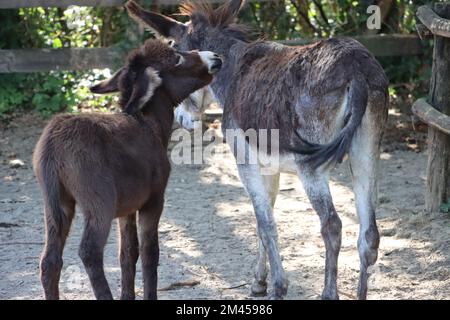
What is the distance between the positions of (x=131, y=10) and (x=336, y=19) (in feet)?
16.7

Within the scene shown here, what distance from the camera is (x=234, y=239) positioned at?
22.5 feet

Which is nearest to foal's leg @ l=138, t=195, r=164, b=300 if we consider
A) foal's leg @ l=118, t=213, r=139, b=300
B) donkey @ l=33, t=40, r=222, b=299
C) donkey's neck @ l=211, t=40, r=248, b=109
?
donkey @ l=33, t=40, r=222, b=299

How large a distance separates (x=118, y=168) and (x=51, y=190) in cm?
39

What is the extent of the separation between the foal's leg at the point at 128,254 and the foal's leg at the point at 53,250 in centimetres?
59

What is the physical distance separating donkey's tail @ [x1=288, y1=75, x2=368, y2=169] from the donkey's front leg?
1.99 ft

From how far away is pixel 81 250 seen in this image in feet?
14.9

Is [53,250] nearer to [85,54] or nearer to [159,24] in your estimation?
[159,24]

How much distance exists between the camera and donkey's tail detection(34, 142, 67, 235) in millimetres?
4594

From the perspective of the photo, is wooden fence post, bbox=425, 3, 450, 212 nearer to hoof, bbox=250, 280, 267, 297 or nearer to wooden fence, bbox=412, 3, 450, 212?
wooden fence, bbox=412, 3, 450, 212

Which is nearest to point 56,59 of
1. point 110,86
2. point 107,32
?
point 107,32

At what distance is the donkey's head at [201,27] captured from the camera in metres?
6.44

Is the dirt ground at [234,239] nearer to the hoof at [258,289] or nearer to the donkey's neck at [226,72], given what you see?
the hoof at [258,289]

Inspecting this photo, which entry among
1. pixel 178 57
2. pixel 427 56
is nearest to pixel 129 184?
pixel 178 57

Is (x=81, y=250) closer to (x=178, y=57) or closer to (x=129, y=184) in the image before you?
(x=129, y=184)
